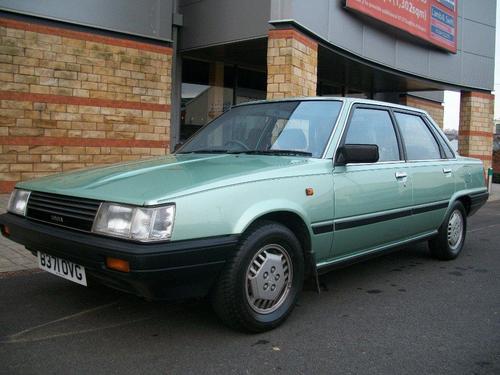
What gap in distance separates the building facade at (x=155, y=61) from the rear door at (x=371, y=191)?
5.17 metres

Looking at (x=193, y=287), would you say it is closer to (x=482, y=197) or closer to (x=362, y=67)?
(x=482, y=197)

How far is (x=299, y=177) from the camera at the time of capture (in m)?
3.47

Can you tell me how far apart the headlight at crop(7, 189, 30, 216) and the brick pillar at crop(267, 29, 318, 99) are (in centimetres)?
652

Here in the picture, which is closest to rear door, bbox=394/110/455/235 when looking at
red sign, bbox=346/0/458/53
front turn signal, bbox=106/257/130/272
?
front turn signal, bbox=106/257/130/272

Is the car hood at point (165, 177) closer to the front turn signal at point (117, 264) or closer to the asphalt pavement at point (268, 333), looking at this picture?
the front turn signal at point (117, 264)

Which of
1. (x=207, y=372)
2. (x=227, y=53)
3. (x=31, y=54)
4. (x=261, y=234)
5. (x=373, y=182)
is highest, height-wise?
(x=227, y=53)

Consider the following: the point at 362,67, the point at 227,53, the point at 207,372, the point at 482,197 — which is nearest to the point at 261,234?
the point at 207,372

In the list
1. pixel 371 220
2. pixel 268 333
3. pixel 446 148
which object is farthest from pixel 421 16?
pixel 268 333

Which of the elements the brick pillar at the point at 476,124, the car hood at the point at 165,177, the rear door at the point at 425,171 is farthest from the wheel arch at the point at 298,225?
the brick pillar at the point at 476,124

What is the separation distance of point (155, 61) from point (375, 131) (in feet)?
23.9

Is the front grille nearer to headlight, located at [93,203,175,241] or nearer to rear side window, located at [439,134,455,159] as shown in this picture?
headlight, located at [93,203,175,241]

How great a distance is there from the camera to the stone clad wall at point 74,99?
29.5 feet

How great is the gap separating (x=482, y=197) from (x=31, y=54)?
785cm

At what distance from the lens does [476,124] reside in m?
17.3
